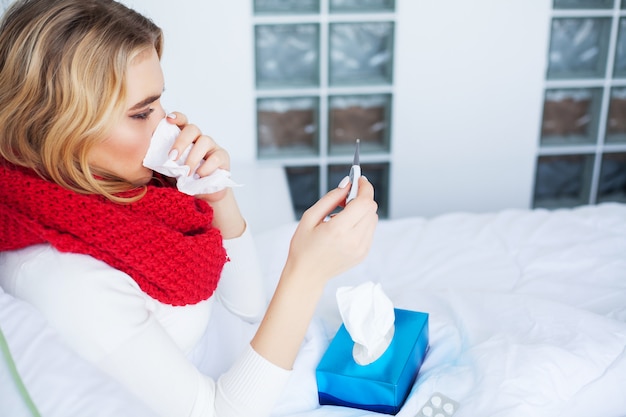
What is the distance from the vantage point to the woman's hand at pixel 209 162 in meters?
1.13

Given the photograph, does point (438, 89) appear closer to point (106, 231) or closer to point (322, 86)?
point (322, 86)

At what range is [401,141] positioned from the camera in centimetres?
249

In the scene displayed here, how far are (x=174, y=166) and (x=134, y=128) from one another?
0.09m

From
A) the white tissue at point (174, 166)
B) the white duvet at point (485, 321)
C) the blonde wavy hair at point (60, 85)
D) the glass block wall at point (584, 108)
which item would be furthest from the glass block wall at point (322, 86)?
the blonde wavy hair at point (60, 85)

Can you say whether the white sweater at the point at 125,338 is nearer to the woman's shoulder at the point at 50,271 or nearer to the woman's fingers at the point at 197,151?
the woman's shoulder at the point at 50,271

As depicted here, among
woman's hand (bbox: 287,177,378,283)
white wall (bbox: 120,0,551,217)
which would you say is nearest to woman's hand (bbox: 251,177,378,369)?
woman's hand (bbox: 287,177,378,283)

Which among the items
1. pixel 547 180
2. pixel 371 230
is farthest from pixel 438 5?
pixel 371 230

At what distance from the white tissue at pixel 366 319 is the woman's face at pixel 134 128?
40 cm

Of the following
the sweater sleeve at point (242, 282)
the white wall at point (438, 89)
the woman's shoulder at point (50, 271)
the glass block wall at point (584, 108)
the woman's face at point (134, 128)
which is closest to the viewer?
the woman's shoulder at point (50, 271)

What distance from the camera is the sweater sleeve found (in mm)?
1304

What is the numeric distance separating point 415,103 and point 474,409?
1.56 meters

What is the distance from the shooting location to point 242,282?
4.33 feet

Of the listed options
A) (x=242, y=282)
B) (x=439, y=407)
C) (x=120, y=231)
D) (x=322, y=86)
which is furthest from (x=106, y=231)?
(x=322, y=86)

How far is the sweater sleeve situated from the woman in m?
0.26
